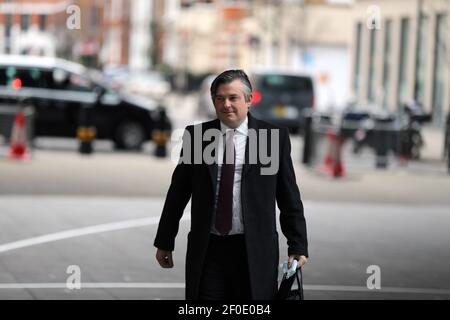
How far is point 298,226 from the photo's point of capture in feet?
20.0

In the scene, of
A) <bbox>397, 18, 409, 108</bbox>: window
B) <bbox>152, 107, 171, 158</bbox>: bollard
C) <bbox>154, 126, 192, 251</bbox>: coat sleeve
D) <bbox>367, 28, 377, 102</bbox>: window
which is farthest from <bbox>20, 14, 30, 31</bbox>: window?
<bbox>154, 126, 192, 251</bbox>: coat sleeve

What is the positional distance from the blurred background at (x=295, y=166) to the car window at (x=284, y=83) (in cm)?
4

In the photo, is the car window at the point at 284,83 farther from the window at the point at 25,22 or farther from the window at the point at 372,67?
the window at the point at 25,22

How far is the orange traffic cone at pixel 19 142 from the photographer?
23.0 meters

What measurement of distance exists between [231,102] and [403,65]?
4325 cm

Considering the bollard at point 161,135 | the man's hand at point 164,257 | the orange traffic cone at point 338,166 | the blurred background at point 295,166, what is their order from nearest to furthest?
1. the man's hand at point 164,257
2. the blurred background at point 295,166
3. the orange traffic cone at point 338,166
4. the bollard at point 161,135

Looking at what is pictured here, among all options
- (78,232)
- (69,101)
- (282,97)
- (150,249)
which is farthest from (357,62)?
(150,249)

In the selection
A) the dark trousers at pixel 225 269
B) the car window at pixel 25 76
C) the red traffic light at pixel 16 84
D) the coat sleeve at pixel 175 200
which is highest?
the coat sleeve at pixel 175 200

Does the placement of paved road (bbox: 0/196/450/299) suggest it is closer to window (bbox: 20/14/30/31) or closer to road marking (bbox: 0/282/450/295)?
road marking (bbox: 0/282/450/295)

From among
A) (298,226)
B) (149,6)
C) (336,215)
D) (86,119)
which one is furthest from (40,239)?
(149,6)

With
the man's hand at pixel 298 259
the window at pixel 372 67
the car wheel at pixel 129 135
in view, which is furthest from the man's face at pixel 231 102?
the window at pixel 372 67

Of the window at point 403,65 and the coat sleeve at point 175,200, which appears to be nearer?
the coat sleeve at point 175,200

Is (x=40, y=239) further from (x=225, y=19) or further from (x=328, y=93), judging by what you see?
(x=225, y=19)

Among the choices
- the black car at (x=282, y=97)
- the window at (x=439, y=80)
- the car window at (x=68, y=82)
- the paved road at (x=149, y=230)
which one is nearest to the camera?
the paved road at (x=149, y=230)
